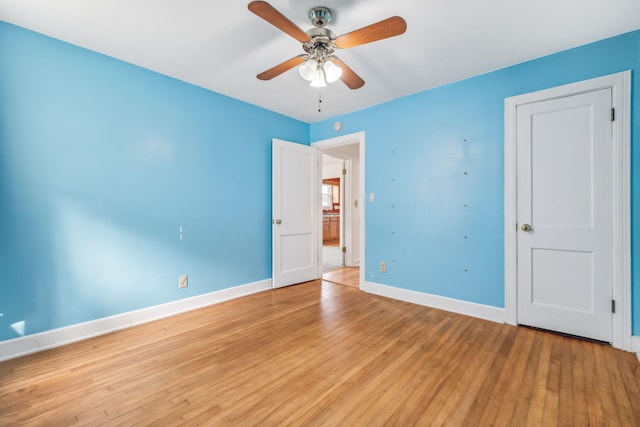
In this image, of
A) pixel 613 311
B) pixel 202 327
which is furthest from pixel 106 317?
pixel 613 311

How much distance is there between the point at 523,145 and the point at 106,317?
4003 millimetres

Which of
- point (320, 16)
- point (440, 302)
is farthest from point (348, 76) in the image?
point (440, 302)

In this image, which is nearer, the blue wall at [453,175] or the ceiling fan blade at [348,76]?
the ceiling fan blade at [348,76]

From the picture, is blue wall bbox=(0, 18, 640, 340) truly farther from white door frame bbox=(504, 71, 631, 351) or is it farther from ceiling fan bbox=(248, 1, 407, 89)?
ceiling fan bbox=(248, 1, 407, 89)

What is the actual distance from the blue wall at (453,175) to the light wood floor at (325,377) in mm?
608

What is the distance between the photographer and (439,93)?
2959 millimetres

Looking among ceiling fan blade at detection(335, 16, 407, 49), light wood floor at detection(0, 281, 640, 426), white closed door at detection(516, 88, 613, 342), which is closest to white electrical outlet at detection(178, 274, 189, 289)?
light wood floor at detection(0, 281, 640, 426)

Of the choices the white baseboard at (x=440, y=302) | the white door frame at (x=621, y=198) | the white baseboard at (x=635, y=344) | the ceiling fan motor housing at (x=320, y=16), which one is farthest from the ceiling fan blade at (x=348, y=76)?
the white baseboard at (x=635, y=344)

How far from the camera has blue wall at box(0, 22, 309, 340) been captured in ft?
6.58

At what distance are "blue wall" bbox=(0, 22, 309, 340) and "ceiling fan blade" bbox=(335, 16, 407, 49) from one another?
194 cm

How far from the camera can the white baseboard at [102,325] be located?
199cm

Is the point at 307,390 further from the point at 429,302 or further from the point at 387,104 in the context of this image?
the point at 387,104

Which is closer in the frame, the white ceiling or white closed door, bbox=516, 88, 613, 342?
the white ceiling

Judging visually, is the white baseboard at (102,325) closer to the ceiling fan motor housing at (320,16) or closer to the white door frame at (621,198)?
the ceiling fan motor housing at (320,16)
